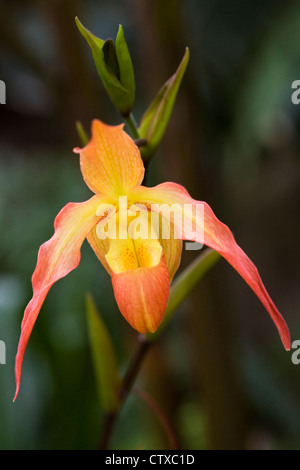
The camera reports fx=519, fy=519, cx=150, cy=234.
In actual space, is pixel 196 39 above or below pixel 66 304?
above

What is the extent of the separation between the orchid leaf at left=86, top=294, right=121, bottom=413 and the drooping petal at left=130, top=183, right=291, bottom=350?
0.57 feet

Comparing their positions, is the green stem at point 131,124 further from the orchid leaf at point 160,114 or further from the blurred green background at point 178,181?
the blurred green background at point 178,181

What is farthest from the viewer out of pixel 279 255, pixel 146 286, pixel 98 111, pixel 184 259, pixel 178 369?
pixel 279 255

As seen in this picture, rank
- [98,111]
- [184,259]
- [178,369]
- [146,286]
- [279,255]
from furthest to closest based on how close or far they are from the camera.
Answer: [279,255] → [178,369] → [98,111] → [184,259] → [146,286]

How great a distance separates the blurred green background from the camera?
97 centimetres

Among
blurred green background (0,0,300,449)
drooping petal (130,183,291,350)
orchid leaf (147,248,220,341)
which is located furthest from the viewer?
blurred green background (0,0,300,449)

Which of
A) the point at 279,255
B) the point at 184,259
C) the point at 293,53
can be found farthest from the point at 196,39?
the point at 279,255

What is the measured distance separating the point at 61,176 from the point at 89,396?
2.25ft

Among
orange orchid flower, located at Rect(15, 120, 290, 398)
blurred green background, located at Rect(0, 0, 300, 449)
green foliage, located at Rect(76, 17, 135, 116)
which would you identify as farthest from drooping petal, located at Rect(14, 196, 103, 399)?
blurred green background, located at Rect(0, 0, 300, 449)

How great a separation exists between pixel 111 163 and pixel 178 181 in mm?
454

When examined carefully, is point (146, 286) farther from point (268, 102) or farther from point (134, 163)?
point (268, 102)

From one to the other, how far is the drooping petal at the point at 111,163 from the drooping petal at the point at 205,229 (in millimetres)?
18

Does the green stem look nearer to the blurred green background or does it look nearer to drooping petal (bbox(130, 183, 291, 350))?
drooping petal (bbox(130, 183, 291, 350))

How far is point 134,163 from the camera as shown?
0.52m
